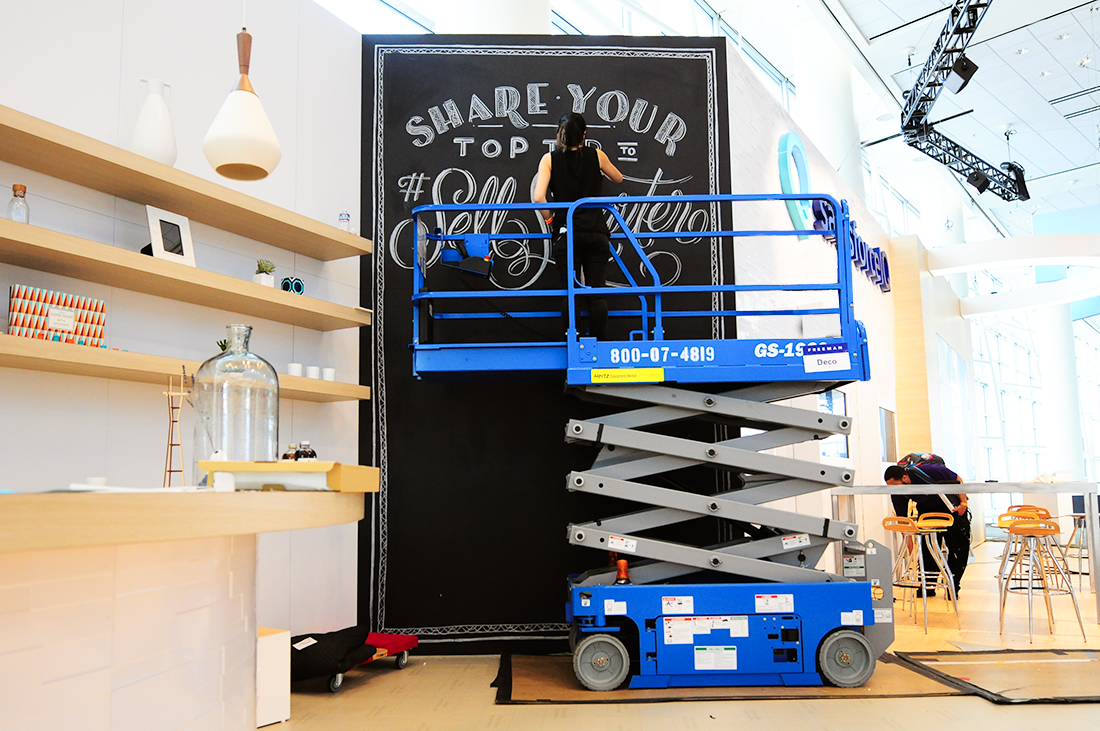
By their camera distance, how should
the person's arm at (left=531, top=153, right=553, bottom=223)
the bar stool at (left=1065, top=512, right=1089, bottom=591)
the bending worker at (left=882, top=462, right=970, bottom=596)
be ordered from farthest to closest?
the bar stool at (left=1065, top=512, right=1089, bottom=591), the bending worker at (left=882, top=462, right=970, bottom=596), the person's arm at (left=531, top=153, right=553, bottom=223)

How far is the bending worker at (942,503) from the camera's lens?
7527 millimetres

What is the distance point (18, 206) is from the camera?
3246mm

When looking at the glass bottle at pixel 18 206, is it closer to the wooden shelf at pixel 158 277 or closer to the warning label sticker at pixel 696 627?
the wooden shelf at pixel 158 277

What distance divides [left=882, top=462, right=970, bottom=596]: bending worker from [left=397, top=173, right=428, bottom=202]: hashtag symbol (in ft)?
16.6

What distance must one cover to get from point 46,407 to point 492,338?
268cm

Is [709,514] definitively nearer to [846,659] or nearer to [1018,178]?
[846,659]

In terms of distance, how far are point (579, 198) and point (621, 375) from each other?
113 cm

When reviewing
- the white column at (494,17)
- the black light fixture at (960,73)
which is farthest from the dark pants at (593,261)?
the black light fixture at (960,73)

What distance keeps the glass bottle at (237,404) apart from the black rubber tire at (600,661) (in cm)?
242

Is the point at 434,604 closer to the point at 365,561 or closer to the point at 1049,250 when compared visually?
the point at 365,561

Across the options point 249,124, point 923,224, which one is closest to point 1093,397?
point 923,224

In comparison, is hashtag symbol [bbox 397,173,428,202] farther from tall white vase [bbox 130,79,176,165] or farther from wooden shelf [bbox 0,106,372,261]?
tall white vase [bbox 130,79,176,165]

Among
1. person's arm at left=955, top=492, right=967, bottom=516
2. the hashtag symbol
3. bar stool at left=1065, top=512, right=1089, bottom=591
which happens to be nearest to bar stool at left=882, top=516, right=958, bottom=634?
person's arm at left=955, top=492, right=967, bottom=516

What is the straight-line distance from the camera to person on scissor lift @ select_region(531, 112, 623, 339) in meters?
4.82
